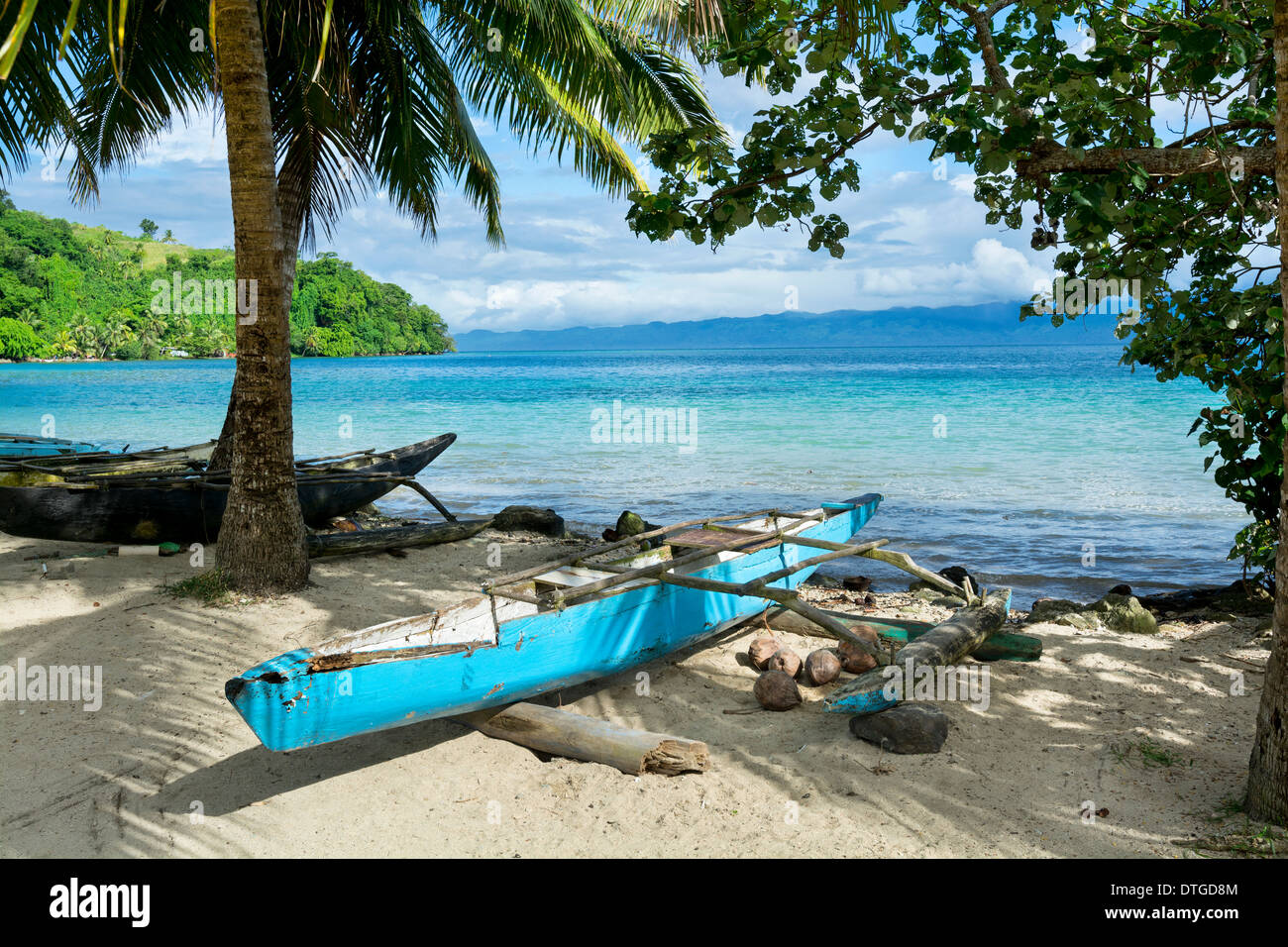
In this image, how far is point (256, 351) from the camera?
6.45m

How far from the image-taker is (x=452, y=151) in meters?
11.1

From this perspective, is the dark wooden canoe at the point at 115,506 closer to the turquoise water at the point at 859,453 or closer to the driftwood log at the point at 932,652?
the turquoise water at the point at 859,453

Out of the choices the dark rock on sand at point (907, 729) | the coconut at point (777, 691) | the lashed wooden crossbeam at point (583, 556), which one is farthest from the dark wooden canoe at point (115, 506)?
the dark rock on sand at point (907, 729)

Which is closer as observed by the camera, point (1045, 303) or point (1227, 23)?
point (1227, 23)

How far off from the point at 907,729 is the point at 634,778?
1.42 metres

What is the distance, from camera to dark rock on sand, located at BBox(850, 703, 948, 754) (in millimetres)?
4387

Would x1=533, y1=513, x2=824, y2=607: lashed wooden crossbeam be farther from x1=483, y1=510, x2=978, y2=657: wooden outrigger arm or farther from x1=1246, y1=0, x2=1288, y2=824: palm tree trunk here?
x1=1246, y1=0, x2=1288, y2=824: palm tree trunk

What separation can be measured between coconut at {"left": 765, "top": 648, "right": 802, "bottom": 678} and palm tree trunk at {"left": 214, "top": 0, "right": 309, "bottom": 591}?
3821mm

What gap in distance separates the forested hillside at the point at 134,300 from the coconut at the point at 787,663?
5996cm

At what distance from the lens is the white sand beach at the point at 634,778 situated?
3.64 meters

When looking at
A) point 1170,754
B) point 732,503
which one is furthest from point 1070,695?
point 732,503

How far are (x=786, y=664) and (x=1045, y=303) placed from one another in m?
2.63

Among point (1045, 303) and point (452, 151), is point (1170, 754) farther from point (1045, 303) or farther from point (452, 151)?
point (452, 151)
